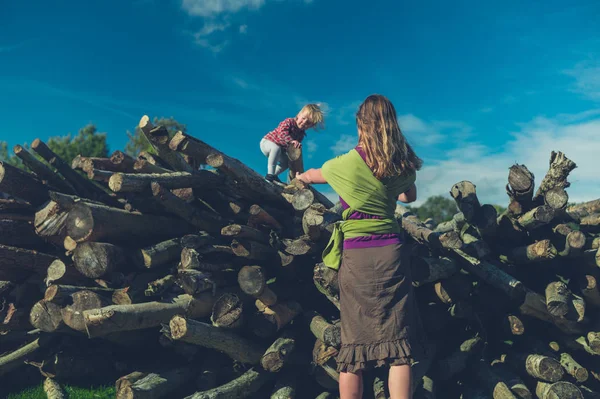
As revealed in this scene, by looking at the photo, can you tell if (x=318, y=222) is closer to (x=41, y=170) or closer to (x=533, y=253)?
(x=533, y=253)

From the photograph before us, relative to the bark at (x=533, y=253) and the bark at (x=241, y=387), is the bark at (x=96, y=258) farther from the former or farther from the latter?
the bark at (x=533, y=253)

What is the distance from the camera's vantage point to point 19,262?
19.5ft

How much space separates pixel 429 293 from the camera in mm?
5641

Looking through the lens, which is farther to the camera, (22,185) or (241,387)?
(22,185)

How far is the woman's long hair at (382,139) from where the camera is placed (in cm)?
386

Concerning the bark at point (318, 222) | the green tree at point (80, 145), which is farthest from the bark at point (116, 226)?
the green tree at point (80, 145)

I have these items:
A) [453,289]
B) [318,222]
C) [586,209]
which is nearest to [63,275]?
[318,222]

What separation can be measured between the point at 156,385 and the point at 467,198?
402 cm

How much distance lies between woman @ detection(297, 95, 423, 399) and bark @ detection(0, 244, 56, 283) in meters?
4.01

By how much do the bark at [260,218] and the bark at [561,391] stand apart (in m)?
3.30

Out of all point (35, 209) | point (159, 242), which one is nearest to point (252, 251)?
point (159, 242)

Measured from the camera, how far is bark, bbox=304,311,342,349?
471 centimetres

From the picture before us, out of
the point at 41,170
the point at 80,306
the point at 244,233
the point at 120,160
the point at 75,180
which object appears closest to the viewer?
the point at 80,306

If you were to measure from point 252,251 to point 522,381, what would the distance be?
10.7ft
